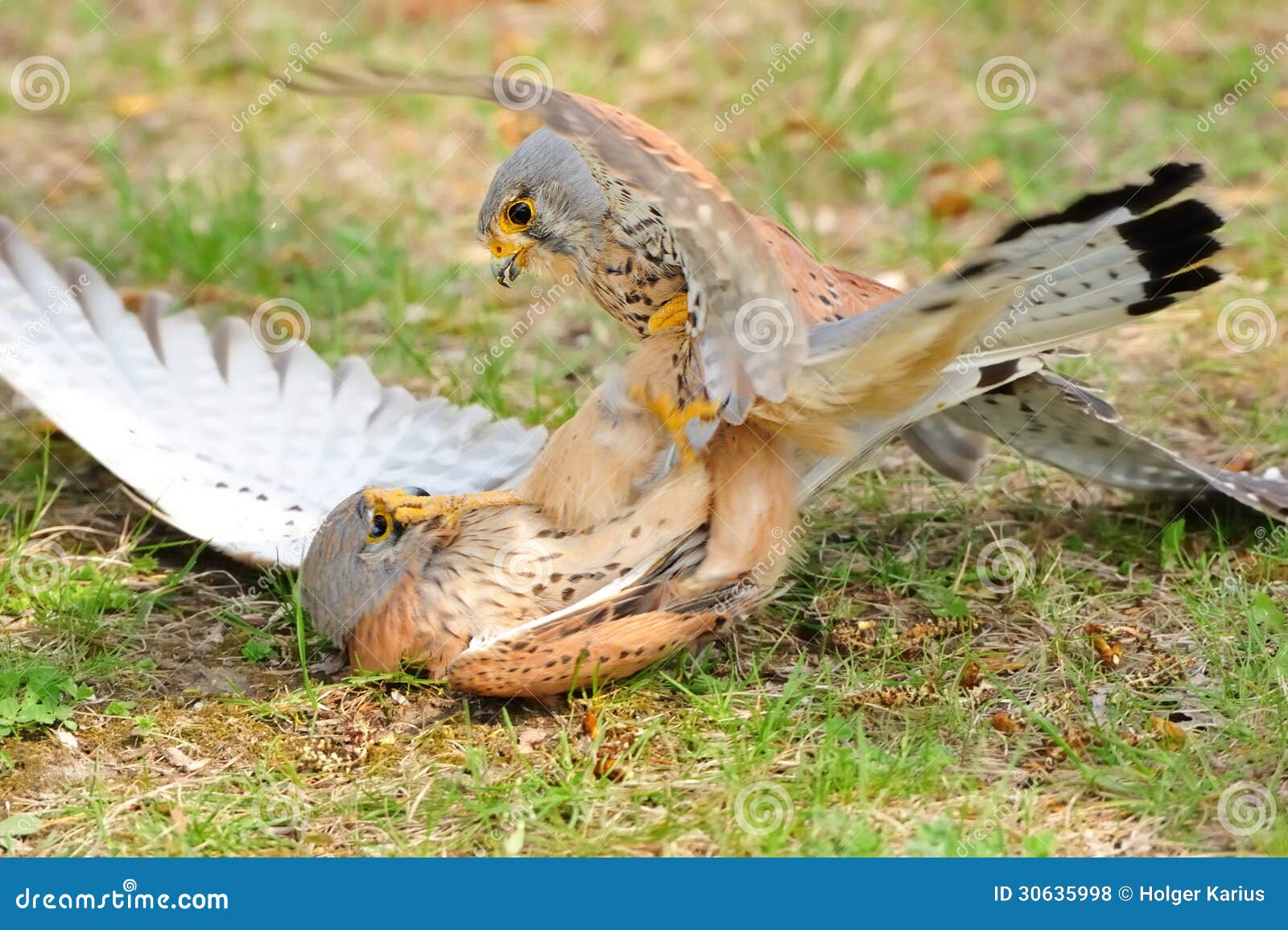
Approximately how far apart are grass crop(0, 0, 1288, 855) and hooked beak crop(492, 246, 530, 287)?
1156 millimetres

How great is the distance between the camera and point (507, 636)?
11.8ft

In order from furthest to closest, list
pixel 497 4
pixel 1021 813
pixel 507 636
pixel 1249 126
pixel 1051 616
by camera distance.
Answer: pixel 497 4 < pixel 1249 126 < pixel 1051 616 < pixel 507 636 < pixel 1021 813

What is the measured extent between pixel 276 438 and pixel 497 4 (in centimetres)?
447

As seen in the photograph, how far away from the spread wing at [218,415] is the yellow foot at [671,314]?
96 cm

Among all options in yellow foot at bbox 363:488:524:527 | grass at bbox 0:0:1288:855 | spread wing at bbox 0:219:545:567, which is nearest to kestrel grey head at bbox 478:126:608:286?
yellow foot at bbox 363:488:524:527

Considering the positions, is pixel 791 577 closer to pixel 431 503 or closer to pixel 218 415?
pixel 431 503

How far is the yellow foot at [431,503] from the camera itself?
153 inches

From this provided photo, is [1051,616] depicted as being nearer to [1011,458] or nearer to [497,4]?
[1011,458]

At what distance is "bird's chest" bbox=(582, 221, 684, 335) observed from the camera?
3.84 meters

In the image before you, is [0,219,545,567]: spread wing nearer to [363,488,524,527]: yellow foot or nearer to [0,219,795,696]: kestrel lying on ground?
[0,219,795,696]: kestrel lying on ground

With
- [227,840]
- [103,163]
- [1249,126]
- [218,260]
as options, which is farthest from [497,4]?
[227,840]

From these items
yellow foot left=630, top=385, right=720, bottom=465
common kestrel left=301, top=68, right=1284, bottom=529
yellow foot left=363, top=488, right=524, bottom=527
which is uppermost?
common kestrel left=301, top=68, right=1284, bottom=529

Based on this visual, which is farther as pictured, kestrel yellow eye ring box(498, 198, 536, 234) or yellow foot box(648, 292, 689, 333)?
kestrel yellow eye ring box(498, 198, 536, 234)

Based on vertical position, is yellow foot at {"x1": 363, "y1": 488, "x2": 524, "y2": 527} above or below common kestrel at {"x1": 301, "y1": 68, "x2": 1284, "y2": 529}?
below
